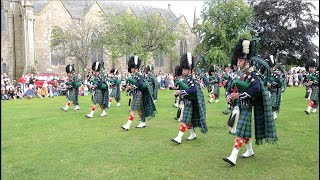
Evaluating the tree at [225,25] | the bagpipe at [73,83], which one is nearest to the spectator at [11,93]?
the bagpipe at [73,83]

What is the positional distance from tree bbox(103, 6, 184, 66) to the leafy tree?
1.94m

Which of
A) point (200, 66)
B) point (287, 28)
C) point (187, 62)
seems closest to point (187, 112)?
point (187, 62)

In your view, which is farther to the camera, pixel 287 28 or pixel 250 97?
pixel 287 28

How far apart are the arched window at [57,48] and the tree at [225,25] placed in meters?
14.0

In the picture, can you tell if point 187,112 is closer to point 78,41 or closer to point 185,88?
point 185,88

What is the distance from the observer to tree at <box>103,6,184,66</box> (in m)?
30.8

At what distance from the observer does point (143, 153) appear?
671 centimetres

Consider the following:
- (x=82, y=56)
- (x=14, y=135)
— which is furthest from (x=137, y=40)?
(x=14, y=135)

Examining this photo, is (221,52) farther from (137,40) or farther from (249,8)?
(137,40)

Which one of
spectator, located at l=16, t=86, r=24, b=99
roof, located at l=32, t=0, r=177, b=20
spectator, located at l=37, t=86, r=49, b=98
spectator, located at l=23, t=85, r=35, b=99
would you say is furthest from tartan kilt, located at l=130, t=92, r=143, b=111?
roof, located at l=32, t=0, r=177, b=20

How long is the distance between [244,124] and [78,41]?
96.7ft

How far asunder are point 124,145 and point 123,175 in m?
2.14

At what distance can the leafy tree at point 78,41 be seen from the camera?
32344 mm

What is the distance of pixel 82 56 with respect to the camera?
1292 inches
